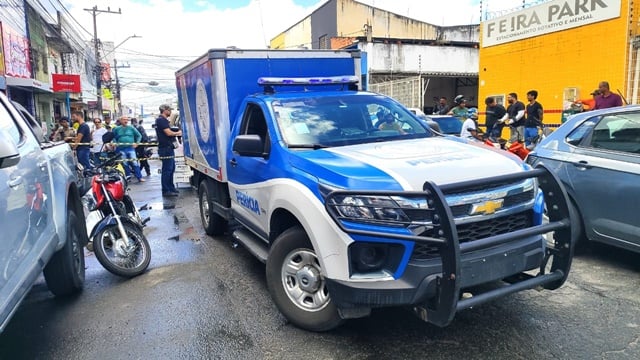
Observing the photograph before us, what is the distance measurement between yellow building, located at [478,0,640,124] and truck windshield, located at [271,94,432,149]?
10093mm

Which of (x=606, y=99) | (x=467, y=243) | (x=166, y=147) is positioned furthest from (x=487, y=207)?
(x=166, y=147)

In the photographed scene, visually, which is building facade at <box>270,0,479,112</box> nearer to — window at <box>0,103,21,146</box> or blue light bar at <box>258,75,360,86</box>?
blue light bar at <box>258,75,360,86</box>

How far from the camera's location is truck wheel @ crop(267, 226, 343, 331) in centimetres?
350

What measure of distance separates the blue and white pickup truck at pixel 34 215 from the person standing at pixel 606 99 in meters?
9.76

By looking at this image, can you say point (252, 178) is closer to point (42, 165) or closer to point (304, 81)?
point (304, 81)

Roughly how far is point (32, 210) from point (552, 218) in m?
3.58

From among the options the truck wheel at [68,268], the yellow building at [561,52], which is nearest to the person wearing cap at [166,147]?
the truck wheel at [68,268]

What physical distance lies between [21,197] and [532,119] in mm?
11221

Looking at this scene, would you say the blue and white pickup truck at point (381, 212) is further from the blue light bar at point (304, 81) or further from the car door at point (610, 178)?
the car door at point (610, 178)

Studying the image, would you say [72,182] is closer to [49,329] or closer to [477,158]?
[49,329]

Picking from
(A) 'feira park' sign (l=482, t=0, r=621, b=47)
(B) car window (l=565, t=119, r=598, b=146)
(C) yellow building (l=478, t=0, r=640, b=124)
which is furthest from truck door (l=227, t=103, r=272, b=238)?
(A) 'feira park' sign (l=482, t=0, r=621, b=47)

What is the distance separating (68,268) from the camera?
4.42m

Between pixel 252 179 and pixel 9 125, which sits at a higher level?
pixel 9 125

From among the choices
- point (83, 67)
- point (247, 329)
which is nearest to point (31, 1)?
point (83, 67)
